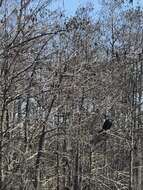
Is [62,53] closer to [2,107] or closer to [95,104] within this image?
[2,107]

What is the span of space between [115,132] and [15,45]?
14.1 metres

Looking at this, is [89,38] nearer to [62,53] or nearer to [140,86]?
[62,53]

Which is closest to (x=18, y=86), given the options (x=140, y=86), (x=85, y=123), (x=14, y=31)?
(x=14, y=31)

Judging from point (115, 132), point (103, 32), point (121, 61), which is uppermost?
point (103, 32)

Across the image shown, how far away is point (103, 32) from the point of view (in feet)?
85.2

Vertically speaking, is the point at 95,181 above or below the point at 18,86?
below

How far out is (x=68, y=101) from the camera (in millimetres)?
16828

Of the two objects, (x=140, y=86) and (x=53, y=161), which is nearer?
(x=53, y=161)

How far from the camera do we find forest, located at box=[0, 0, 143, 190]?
1127 cm

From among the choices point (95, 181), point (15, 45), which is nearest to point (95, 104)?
point (95, 181)

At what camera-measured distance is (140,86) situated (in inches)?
1118

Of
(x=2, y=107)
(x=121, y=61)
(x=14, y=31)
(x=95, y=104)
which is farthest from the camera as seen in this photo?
(x=121, y=61)

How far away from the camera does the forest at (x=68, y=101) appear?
37.0 feet

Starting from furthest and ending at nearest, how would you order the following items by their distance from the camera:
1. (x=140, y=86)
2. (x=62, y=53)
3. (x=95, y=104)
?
(x=140, y=86), (x=95, y=104), (x=62, y=53)
